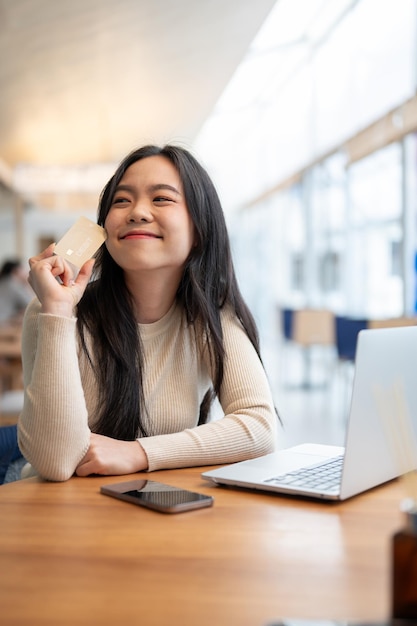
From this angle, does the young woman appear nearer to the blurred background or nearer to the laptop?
the laptop

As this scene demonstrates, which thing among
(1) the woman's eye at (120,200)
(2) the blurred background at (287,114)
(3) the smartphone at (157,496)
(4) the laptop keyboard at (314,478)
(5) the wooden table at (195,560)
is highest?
(2) the blurred background at (287,114)

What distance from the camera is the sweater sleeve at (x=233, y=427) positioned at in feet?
4.39

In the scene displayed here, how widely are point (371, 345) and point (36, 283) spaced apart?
27.7 inches

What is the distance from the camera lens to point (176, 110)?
895 centimetres

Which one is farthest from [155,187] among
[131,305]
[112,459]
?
[112,459]

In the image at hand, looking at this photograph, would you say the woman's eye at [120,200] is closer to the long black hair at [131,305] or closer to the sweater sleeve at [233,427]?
the long black hair at [131,305]

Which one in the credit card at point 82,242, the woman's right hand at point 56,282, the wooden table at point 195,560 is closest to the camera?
the wooden table at point 195,560

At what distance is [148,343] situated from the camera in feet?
5.32

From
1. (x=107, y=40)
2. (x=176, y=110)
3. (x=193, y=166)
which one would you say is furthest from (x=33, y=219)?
(x=193, y=166)

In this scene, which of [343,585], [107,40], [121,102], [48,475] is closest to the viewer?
[343,585]

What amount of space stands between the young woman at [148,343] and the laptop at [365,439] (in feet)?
0.64

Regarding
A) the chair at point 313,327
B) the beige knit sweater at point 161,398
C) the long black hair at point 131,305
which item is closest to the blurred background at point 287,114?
the chair at point 313,327

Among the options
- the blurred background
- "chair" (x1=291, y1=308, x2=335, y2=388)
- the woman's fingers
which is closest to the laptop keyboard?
the woman's fingers

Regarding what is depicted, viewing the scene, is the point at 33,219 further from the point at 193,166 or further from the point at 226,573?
the point at 226,573
